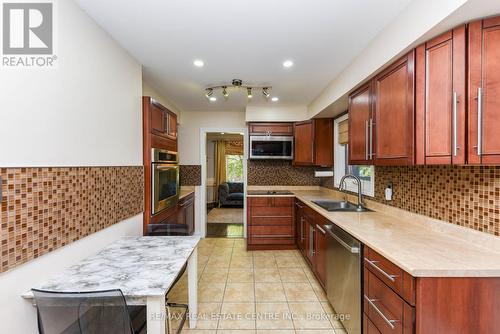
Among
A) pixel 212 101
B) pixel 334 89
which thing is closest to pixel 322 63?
pixel 334 89

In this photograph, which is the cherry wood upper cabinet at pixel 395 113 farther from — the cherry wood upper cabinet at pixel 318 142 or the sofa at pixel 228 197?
the sofa at pixel 228 197

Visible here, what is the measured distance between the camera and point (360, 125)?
233 cm

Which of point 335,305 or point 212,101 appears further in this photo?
point 212,101

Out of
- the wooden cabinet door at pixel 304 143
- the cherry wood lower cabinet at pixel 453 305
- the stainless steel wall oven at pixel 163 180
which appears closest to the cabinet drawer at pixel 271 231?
the wooden cabinet door at pixel 304 143

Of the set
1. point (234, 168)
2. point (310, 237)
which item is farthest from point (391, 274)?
point (234, 168)

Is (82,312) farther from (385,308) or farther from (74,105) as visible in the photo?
(385,308)

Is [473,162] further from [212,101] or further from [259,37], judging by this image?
[212,101]

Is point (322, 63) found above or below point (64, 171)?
above

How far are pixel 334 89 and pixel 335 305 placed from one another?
2.32m

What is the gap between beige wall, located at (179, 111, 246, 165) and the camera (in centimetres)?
475

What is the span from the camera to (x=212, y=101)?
3.94 meters

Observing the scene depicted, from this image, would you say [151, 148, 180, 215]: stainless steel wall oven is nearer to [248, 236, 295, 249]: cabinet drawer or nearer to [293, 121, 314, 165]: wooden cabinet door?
[248, 236, 295, 249]: cabinet drawer

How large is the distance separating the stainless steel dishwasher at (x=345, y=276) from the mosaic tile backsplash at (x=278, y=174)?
7.50 feet

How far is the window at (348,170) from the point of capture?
284 cm
